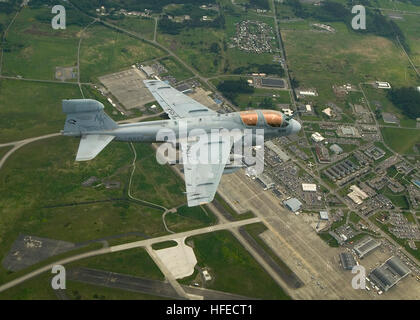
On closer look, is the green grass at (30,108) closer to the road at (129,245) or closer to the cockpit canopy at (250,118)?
the road at (129,245)

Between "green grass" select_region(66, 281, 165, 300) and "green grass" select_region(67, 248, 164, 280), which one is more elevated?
"green grass" select_region(67, 248, 164, 280)

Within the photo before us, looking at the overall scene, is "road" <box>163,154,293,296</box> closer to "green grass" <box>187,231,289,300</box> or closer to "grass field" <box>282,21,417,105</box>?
"green grass" <box>187,231,289,300</box>

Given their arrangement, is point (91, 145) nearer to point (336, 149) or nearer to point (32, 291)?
point (32, 291)

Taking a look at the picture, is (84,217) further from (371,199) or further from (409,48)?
(409,48)
